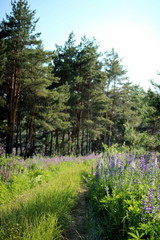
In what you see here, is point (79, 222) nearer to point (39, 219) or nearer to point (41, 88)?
point (39, 219)

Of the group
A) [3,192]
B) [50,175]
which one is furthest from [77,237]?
[50,175]

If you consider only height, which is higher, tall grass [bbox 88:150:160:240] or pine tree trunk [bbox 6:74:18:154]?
pine tree trunk [bbox 6:74:18:154]

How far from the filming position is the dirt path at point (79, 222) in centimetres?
329

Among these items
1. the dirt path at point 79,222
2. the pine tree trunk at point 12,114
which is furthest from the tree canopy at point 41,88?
the dirt path at point 79,222

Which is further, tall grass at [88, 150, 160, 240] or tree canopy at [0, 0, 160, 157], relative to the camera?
tree canopy at [0, 0, 160, 157]

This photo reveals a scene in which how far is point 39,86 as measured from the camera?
44.1ft

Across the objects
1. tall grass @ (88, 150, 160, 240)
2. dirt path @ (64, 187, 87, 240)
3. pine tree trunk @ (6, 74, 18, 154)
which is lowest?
dirt path @ (64, 187, 87, 240)

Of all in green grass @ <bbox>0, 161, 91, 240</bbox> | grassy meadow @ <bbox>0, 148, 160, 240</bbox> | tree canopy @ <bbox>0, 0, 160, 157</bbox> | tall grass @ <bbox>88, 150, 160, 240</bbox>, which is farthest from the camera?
tree canopy @ <bbox>0, 0, 160, 157</bbox>

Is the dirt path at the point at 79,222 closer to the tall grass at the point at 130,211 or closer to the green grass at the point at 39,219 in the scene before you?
the green grass at the point at 39,219

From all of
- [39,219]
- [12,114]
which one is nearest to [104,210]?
[39,219]

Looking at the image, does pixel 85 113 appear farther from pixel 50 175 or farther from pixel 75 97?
pixel 50 175

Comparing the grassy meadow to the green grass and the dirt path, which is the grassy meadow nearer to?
the green grass

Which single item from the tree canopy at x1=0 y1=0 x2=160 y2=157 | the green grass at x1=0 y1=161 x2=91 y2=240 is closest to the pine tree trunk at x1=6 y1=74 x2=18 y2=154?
the tree canopy at x1=0 y1=0 x2=160 y2=157

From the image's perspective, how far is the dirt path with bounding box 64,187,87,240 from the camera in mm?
3286
